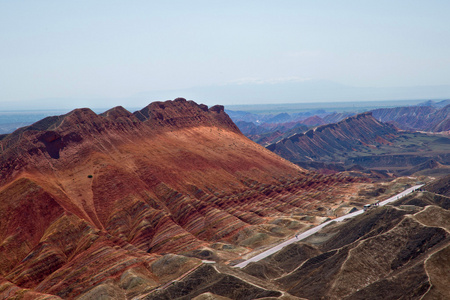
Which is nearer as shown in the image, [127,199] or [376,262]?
[376,262]

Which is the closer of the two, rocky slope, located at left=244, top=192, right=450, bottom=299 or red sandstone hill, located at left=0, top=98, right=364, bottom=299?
rocky slope, located at left=244, top=192, right=450, bottom=299

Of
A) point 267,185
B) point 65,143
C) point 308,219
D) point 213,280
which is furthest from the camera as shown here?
point 267,185

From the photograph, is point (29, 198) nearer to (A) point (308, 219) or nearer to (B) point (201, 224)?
(B) point (201, 224)

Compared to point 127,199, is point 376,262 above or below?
below

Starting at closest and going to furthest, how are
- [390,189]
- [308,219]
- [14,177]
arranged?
[14,177] < [308,219] < [390,189]

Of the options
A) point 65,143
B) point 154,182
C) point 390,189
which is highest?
point 65,143

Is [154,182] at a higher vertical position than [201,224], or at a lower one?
higher

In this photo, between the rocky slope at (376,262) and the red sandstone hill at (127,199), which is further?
the red sandstone hill at (127,199)

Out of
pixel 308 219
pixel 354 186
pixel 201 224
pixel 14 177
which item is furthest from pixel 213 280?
pixel 354 186
